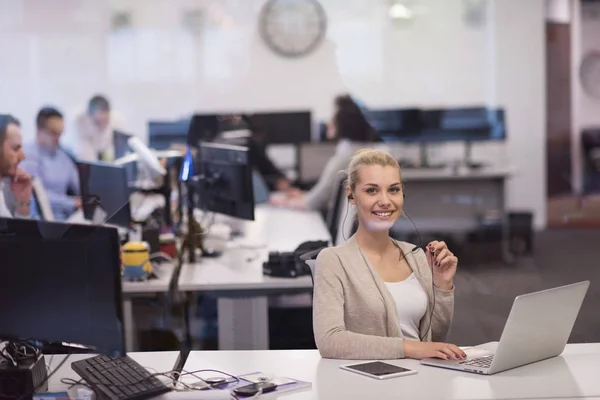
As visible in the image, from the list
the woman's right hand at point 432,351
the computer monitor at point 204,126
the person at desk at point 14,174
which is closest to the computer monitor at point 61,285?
the woman's right hand at point 432,351

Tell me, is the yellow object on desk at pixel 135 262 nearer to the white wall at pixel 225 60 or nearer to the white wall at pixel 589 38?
the white wall at pixel 225 60

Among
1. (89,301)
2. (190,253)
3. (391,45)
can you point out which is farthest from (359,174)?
(391,45)

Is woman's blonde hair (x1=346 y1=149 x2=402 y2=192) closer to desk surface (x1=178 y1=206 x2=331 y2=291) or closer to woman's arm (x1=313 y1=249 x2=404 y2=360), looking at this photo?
woman's arm (x1=313 y1=249 x2=404 y2=360)

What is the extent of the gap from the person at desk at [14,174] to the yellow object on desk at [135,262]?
2.48 feet

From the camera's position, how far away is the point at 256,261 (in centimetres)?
432

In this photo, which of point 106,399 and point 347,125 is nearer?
point 106,399

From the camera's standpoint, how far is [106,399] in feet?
7.12

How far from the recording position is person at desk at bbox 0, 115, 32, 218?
4.39m

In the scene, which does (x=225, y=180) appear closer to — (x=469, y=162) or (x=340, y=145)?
(x=340, y=145)

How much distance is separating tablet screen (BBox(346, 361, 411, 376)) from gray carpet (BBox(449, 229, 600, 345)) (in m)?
2.29

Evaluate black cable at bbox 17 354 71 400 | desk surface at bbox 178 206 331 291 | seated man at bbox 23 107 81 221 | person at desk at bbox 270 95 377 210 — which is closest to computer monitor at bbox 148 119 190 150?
seated man at bbox 23 107 81 221

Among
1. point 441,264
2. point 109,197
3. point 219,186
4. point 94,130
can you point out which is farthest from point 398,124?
point 441,264

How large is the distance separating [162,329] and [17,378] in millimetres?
2150

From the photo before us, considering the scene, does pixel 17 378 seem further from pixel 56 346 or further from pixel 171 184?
pixel 171 184
